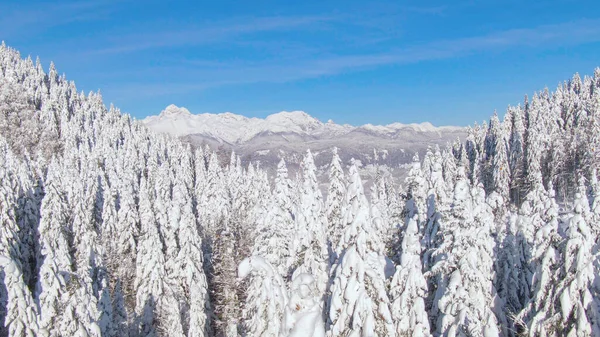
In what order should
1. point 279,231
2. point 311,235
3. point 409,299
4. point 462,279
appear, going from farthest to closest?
1. point 279,231
2. point 311,235
3. point 462,279
4. point 409,299

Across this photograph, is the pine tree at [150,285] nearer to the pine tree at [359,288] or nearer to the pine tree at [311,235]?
the pine tree at [311,235]

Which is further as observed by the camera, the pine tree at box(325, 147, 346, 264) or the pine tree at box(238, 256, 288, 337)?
the pine tree at box(325, 147, 346, 264)

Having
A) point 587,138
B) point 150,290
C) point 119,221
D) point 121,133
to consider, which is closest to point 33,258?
point 119,221

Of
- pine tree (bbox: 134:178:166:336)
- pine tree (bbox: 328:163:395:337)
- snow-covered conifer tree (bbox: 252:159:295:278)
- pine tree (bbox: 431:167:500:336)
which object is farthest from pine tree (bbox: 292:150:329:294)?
pine tree (bbox: 134:178:166:336)

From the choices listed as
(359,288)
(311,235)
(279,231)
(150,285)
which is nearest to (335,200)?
(311,235)

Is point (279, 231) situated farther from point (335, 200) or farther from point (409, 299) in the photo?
point (409, 299)

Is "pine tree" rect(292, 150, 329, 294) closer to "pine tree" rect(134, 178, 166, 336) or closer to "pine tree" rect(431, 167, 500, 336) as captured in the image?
→ "pine tree" rect(431, 167, 500, 336)

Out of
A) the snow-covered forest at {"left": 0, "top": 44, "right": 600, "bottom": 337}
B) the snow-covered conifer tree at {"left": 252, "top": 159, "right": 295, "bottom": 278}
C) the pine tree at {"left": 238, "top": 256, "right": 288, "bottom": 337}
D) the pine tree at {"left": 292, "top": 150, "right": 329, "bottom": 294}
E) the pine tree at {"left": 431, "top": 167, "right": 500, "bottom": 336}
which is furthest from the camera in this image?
the snow-covered conifer tree at {"left": 252, "top": 159, "right": 295, "bottom": 278}

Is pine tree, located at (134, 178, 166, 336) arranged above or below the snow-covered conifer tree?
below

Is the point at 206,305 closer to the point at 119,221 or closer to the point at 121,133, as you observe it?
the point at 119,221

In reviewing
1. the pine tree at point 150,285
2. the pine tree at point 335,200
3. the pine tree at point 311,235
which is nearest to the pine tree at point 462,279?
the pine tree at point 335,200

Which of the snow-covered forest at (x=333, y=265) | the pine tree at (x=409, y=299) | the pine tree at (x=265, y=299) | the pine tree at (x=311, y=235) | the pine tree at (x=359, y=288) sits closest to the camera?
the pine tree at (x=359, y=288)
